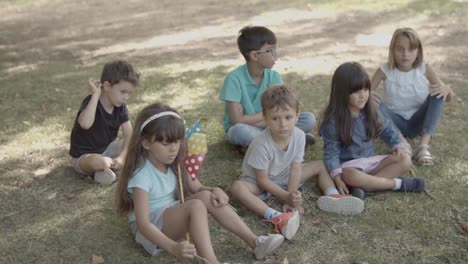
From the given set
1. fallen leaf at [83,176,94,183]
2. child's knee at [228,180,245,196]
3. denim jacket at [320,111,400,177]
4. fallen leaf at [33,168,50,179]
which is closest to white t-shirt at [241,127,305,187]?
child's knee at [228,180,245,196]

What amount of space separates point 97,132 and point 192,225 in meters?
1.59

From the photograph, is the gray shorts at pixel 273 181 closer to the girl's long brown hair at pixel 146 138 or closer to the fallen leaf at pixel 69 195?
the girl's long brown hair at pixel 146 138

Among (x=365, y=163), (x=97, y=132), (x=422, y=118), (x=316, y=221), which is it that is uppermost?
(x=97, y=132)

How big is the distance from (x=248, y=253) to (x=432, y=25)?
22.3 feet

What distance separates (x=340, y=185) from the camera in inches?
154

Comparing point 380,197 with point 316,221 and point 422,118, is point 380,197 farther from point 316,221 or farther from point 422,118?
point 422,118

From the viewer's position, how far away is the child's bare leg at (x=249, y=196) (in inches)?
144

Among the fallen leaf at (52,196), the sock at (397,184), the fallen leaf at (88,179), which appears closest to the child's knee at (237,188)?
the sock at (397,184)

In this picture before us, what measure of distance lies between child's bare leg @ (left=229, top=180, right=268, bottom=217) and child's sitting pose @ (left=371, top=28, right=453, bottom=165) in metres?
1.53

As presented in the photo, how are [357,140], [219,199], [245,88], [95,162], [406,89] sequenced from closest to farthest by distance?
[219,199] → [357,140] → [95,162] → [245,88] → [406,89]

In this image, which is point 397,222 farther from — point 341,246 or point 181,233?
point 181,233

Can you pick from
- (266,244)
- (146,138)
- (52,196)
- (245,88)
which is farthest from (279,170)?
(52,196)

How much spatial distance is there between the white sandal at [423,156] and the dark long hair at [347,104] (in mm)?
583

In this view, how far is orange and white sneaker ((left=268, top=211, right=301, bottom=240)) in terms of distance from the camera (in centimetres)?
337
